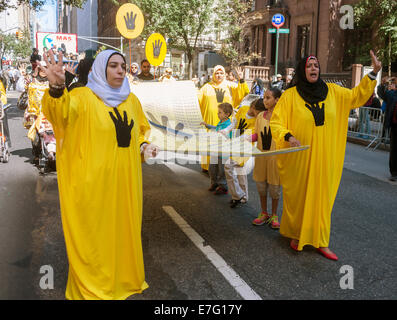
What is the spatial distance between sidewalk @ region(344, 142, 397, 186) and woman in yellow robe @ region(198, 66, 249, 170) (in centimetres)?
336

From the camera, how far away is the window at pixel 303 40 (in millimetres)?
25188

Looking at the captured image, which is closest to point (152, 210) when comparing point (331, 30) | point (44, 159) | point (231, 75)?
point (44, 159)

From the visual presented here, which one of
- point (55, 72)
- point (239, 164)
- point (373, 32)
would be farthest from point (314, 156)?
point (373, 32)

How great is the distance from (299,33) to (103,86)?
25.0 m

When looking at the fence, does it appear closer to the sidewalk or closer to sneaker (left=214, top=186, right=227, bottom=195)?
the sidewalk

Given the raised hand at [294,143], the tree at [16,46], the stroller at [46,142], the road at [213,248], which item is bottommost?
the road at [213,248]

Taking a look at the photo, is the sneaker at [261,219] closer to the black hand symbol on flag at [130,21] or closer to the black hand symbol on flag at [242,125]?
the black hand symbol on flag at [242,125]

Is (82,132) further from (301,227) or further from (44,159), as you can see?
(44,159)

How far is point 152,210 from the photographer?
19.7ft

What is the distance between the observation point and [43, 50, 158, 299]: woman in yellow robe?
10.3ft

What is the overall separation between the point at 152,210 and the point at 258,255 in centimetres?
203

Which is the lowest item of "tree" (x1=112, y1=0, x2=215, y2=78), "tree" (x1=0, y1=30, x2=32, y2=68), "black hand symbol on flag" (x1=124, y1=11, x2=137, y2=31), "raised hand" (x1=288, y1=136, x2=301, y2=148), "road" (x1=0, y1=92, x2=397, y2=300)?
"road" (x1=0, y1=92, x2=397, y2=300)

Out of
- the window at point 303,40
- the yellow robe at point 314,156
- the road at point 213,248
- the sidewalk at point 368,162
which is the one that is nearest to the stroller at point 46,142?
the road at point 213,248

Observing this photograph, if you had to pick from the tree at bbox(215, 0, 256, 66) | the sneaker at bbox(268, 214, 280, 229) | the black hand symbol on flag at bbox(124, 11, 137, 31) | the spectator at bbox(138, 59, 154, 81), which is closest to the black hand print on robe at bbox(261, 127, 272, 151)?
the sneaker at bbox(268, 214, 280, 229)
